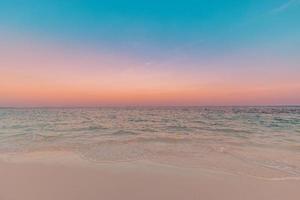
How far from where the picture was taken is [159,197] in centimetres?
333

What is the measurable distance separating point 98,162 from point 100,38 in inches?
281

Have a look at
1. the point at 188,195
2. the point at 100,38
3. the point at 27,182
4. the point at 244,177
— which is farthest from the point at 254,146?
the point at 100,38

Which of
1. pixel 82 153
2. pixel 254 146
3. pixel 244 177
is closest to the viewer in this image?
pixel 244 177

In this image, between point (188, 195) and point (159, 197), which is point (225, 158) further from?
point (159, 197)

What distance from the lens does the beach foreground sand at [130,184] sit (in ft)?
11.1

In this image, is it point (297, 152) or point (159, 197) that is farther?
point (297, 152)

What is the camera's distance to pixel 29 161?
17.6 feet

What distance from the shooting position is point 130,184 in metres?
3.81

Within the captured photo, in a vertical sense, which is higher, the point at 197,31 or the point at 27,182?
the point at 197,31

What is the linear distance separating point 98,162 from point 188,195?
261 centimetres

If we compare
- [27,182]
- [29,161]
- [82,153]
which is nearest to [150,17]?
[82,153]

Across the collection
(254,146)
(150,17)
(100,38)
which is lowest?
(254,146)

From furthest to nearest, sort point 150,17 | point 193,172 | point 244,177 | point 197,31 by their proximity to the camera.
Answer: point 197,31, point 150,17, point 193,172, point 244,177

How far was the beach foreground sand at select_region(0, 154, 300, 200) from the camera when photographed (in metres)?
3.38
